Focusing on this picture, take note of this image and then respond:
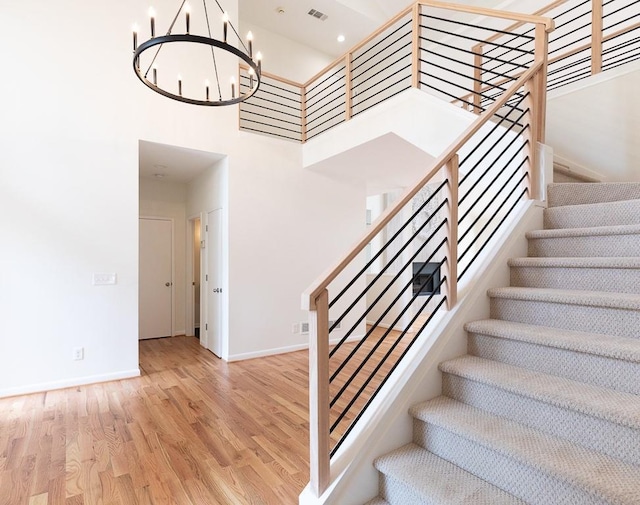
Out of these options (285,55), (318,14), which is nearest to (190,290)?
(285,55)

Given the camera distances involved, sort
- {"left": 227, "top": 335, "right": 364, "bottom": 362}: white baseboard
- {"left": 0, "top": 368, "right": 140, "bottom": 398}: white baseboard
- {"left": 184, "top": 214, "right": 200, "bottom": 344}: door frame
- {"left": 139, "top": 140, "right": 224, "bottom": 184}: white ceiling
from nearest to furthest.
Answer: {"left": 0, "top": 368, "right": 140, "bottom": 398}: white baseboard < {"left": 139, "top": 140, "right": 224, "bottom": 184}: white ceiling < {"left": 227, "top": 335, "right": 364, "bottom": 362}: white baseboard < {"left": 184, "top": 214, "right": 200, "bottom": 344}: door frame

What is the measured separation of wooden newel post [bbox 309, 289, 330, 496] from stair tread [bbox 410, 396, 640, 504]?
0.48 m

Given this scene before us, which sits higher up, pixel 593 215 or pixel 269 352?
pixel 593 215

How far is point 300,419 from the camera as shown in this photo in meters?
3.05

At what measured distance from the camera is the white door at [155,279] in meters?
6.27

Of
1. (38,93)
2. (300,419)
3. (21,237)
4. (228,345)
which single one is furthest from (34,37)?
(300,419)

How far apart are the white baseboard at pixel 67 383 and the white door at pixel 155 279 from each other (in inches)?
87.0

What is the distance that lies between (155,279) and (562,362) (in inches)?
247

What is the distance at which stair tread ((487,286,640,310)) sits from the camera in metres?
1.60

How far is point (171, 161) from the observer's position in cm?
518

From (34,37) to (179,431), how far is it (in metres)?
4.24

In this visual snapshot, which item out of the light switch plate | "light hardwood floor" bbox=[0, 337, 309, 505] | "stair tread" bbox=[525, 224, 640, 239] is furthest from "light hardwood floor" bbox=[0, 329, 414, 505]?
"stair tread" bbox=[525, 224, 640, 239]

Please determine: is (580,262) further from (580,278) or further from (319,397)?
(319,397)

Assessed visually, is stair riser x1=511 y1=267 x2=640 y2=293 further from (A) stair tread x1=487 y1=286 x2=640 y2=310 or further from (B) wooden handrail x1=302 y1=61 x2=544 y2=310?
(B) wooden handrail x1=302 y1=61 x2=544 y2=310
